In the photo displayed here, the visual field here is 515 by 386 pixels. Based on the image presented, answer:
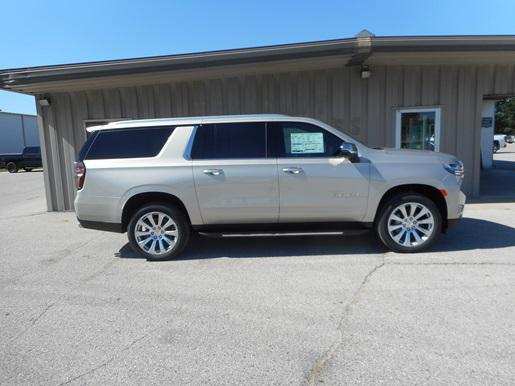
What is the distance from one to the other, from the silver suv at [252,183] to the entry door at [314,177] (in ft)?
0.04

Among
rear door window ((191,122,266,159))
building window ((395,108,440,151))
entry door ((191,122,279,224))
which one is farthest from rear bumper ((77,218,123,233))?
building window ((395,108,440,151))

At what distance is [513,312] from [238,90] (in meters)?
7.18

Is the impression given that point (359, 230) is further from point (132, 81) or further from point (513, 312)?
point (132, 81)

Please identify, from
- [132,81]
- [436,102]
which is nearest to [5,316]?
[132,81]

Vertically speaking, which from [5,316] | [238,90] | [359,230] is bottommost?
[5,316]

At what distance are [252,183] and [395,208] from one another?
1.97m

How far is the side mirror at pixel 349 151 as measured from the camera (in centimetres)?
492

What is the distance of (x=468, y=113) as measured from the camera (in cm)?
883

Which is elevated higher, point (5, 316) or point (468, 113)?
point (468, 113)

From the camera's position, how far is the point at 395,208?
521 centimetres

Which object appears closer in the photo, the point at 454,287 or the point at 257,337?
the point at 257,337

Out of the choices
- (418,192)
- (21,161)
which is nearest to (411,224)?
(418,192)

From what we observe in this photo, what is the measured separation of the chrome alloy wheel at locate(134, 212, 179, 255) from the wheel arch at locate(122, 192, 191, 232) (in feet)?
0.65

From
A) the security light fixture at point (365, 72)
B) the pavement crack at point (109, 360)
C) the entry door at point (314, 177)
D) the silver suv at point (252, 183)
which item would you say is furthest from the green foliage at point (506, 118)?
the pavement crack at point (109, 360)
